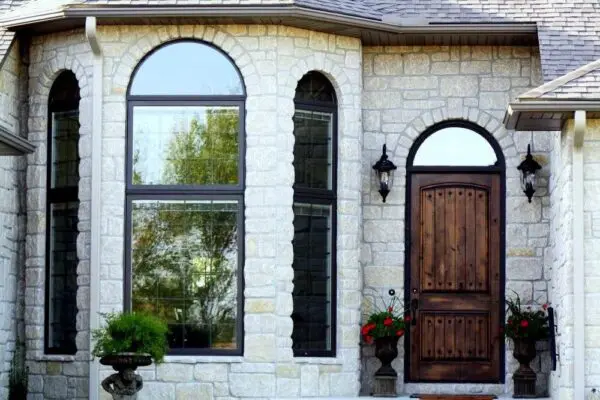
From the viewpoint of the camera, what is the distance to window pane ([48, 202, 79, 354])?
54.2ft

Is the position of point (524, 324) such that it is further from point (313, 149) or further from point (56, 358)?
point (56, 358)

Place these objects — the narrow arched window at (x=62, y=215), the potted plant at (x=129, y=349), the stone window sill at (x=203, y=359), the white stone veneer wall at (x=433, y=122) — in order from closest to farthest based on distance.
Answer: the potted plant at (x=129, y=349), the stone window sill at (x=203, y=359), the narrow arched window at (x=62, y=215), the white stone veneer wall at (x=433, y=122)

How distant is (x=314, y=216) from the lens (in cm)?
1636

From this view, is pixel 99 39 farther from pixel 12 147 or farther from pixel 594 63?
pixel 594 63

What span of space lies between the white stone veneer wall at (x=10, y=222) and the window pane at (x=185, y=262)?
147 centimetres

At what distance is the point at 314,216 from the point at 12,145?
332 cm

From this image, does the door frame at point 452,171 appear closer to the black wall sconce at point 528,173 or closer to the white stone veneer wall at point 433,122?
the white stone veneer wall at point 433,122

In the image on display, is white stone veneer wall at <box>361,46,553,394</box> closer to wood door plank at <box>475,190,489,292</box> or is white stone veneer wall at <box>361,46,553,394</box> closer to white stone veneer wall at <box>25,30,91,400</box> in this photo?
wood door plank at <box>475,190,489,292</box>

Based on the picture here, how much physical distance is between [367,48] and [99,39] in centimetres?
305

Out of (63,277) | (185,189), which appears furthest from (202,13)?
(63,277)

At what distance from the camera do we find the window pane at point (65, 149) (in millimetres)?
16625

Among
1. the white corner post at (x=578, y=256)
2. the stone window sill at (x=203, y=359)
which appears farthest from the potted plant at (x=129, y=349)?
the white corner post at (x=578, y=256)

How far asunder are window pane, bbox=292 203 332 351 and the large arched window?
2.25ft

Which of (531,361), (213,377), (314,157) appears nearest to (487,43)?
(314,157)
